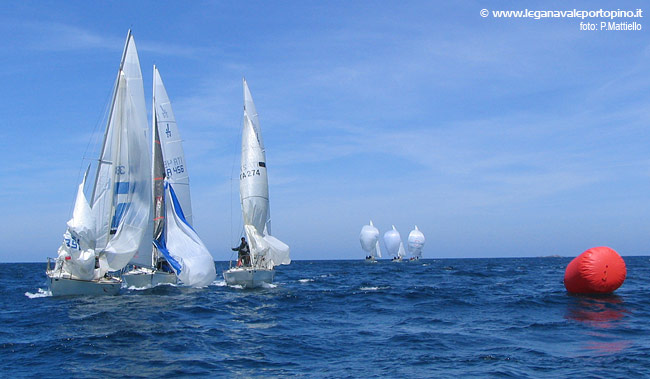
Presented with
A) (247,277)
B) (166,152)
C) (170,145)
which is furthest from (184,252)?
(170,145)

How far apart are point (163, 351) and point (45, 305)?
11865 millimetres

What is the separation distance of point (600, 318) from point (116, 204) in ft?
71.1

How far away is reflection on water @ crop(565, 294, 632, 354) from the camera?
14.4 m

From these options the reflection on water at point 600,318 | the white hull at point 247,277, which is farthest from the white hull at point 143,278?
the reflection on water at point 600,318

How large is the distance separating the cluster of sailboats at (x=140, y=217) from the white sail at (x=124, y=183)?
0.15ft

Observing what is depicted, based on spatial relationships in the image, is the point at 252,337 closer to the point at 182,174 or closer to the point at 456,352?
the point at 456,352

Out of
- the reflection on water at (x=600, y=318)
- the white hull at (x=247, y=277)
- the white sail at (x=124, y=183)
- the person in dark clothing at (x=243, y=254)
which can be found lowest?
the reflection on water at (x=600, y=318)

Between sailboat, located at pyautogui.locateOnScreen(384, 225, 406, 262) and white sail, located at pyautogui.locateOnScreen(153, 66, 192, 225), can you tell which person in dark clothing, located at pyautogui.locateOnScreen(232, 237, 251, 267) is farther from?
sailboat, located at pyautogui.locateOnScreen(384, 225, 406, 262)

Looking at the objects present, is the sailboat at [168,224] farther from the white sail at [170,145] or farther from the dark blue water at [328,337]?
the dark blue water at [328,337]

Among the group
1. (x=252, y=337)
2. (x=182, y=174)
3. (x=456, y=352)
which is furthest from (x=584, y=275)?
(x=182, y=174)

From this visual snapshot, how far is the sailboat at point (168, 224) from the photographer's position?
29461 millimetres

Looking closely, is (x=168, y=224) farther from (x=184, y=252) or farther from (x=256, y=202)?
(x=256, y=202)

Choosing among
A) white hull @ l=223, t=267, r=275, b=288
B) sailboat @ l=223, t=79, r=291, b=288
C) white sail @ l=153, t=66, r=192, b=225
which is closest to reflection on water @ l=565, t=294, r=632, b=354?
white hull @ l=223, t=267, r=275, b=288

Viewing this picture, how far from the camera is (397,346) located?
14.9m
